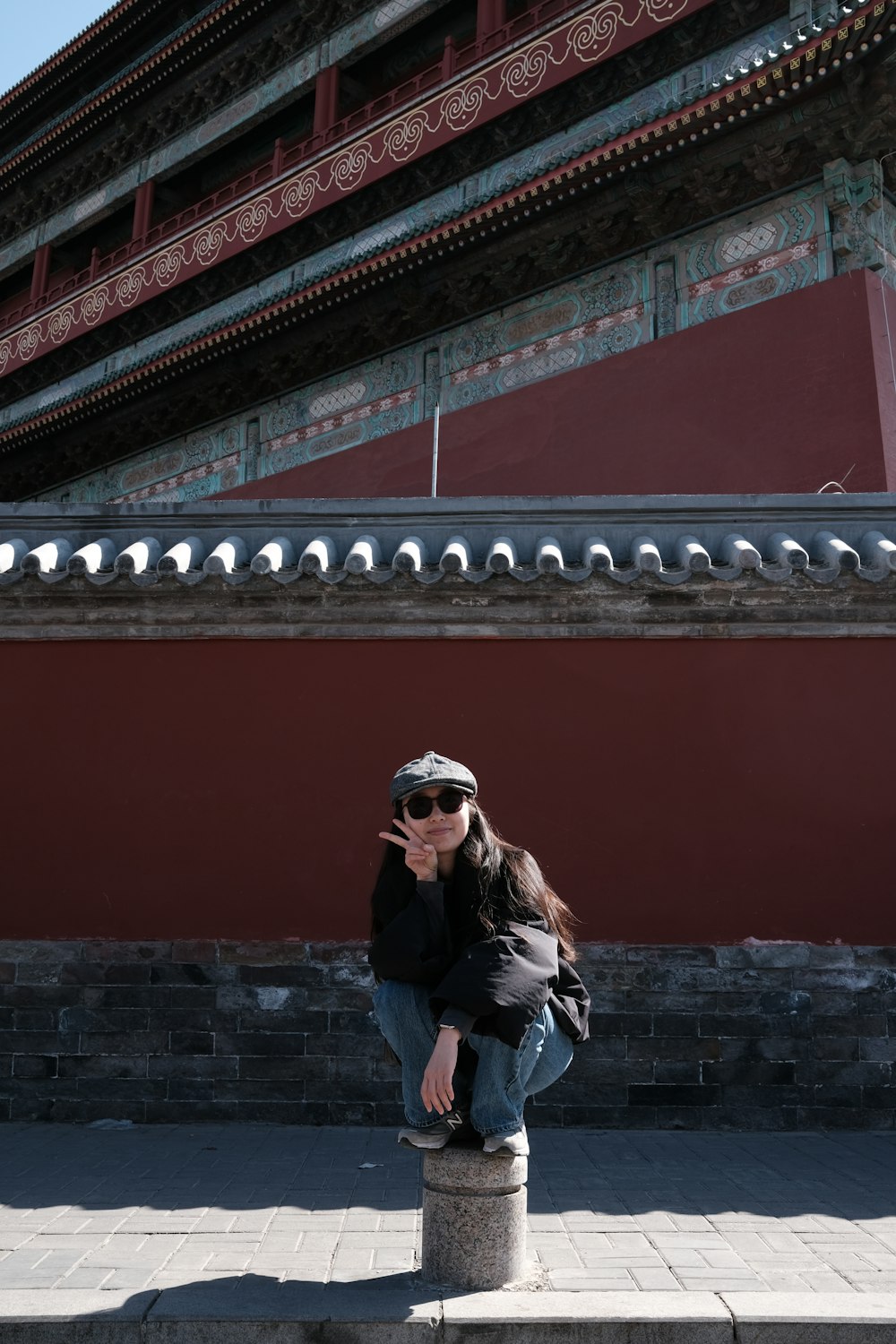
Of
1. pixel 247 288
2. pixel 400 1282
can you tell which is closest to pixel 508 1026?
pixel 400 1282

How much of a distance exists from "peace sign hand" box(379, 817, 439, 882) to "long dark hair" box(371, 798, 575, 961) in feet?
0.24

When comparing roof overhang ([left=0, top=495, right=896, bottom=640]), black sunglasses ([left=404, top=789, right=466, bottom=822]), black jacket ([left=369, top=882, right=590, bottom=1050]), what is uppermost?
roof overhang ([left=0, top=495, right=896, bottom=640])

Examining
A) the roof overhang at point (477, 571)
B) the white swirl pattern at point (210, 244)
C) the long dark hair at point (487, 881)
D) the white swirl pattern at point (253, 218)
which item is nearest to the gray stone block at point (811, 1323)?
the long dark hair at point (487, 881)

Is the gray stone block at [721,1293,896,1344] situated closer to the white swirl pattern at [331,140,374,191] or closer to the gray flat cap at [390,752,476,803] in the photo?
the gray flat cap at [390,752,476,803]

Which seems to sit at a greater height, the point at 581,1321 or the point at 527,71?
the point at 527,71

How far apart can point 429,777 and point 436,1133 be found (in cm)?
97

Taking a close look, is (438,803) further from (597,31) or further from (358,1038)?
(597,31)

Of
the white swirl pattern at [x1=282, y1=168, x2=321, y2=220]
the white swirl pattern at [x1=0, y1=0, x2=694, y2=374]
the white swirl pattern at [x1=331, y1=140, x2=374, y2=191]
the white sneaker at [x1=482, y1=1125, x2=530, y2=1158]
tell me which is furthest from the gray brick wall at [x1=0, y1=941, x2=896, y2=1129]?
the white swirl pattern at [x1=282, y1=168, x2=321, y2=220]

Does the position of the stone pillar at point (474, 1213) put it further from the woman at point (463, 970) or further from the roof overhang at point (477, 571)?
the roof overhang at point (477, 571)

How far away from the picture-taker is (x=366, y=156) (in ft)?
40.1

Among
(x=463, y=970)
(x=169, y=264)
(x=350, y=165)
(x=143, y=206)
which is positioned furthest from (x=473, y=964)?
(x=143, y=206)

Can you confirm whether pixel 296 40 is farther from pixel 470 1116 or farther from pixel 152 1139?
pixel 470 1116

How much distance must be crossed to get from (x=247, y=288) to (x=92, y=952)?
398 inches

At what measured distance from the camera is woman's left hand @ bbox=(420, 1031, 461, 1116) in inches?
113
